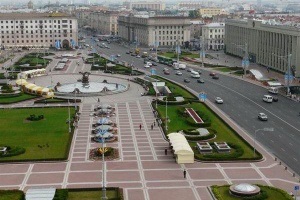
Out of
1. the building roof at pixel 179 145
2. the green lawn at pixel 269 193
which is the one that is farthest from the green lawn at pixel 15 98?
the green lawn at pixel 269 193

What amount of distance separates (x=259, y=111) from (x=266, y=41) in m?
68.1

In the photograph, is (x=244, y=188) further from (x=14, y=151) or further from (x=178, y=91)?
(x=178, y=91)

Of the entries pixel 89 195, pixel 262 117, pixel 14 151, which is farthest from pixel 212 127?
pixel 89 195

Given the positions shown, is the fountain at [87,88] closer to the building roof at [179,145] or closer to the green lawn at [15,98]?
the green lawn at [15,98]

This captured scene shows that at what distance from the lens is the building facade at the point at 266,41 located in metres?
137

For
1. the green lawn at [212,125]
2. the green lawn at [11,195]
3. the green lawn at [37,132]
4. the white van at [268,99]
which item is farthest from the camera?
the white van at [268,99]

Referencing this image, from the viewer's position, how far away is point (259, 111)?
94.9 m

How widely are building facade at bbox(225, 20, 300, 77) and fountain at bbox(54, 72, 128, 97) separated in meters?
47.7

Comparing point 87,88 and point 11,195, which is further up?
point 87,88

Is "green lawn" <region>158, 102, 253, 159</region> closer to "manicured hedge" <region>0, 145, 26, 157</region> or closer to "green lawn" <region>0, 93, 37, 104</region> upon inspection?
"manicured hedge" <region>0, 145, 26, 157</region>

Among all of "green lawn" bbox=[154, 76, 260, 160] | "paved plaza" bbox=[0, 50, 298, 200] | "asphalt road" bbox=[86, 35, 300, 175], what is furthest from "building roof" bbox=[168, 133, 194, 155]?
"asphalt road" bbox=[86, 35, 300, 175]

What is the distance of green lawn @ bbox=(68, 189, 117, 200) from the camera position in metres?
51.4

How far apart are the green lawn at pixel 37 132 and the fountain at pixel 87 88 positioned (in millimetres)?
15041

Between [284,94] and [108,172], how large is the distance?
207ft
